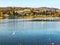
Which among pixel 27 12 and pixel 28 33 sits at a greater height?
pixel 27 12

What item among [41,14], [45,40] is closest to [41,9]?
[41,14]

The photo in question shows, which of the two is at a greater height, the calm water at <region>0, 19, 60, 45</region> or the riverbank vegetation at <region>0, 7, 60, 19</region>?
the riverbank vegetation at <region>0, 7, 60, 19</region>

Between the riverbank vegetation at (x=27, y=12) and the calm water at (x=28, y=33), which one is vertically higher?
the riverbank vegetation at (x=27, y=12)

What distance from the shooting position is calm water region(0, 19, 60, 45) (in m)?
6.93

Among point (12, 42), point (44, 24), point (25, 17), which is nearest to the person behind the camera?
point (12, 42)

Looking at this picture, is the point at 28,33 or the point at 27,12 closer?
the point at 28,33

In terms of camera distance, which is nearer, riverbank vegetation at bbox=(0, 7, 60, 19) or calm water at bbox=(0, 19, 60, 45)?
calm water at bbox=(0, 19, 60, 45)

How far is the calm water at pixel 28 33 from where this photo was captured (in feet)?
22.7

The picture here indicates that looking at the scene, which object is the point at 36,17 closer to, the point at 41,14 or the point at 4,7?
the point at 41,14

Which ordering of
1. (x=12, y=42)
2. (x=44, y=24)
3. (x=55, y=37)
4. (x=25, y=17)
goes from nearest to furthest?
(x=12, y=42)
(x=55, y=37)
(x=25, y=17)
(x=44, y=24)

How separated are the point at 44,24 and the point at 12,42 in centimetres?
325

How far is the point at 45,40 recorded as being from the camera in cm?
710

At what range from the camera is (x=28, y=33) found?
8.14 metres

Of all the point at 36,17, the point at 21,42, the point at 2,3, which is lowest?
the point at 21,42
